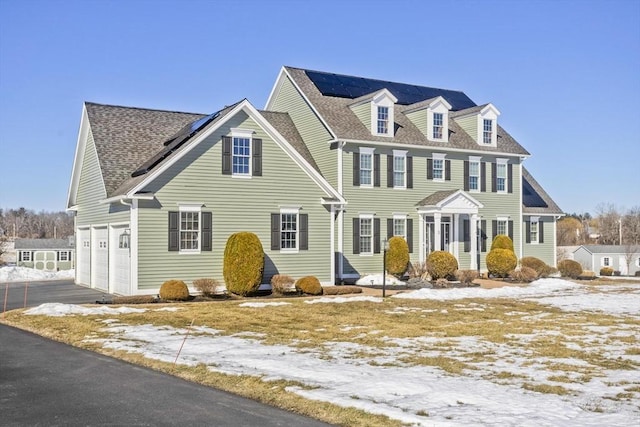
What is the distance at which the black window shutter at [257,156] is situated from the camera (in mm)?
25875

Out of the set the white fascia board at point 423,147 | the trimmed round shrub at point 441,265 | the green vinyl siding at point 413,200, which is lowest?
the trimmed round shrub at point 441,265

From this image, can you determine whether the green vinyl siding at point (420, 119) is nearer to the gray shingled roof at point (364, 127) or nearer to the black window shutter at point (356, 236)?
the gray shingled roof at point (364, 127)

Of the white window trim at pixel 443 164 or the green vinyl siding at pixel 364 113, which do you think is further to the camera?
the white window trim at pixel 443 164

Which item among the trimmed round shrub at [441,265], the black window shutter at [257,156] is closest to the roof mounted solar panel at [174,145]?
the black window shutter at [257,156]

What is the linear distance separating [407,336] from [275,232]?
469 inches

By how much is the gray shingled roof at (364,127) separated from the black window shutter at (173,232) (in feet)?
31.2

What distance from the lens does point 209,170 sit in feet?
81.7

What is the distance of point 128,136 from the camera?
27953 millimetres

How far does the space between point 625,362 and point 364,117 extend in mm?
21983

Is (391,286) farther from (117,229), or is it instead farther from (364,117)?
(117,229)

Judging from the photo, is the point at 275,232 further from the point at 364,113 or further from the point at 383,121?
the point at 383,121

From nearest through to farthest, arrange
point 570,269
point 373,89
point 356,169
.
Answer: point 356,169
point 570,269
point 373,89

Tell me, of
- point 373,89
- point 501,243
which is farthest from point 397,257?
point 373,89

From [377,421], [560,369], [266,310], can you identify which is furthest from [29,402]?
[266,310]
